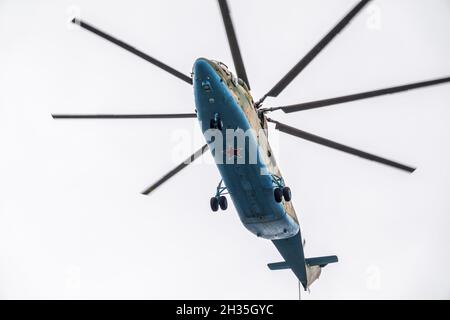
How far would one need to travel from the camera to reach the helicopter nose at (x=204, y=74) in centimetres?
1159

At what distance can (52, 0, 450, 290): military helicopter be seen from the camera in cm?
1054

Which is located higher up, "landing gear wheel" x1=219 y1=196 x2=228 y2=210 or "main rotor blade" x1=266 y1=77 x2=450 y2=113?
"main rotor blade" x1=266 y1=77 x2=450 y2=113

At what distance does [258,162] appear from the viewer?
13.3 meters

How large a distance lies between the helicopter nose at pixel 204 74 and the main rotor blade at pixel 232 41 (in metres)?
0.59

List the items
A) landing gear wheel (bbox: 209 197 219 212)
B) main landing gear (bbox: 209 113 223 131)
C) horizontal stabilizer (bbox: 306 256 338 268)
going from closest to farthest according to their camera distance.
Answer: main landing gear (bbox: 209 113 223 131)
landing gear wheel (bbox: 209 197 219 212)
horizontal stabilizer (bbox: 306 256 338 268)

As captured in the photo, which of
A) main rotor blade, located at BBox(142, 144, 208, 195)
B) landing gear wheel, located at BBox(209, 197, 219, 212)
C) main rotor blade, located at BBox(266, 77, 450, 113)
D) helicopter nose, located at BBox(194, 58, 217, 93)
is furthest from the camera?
landing gear wheel, located at BBox(209, 197, 219, 212)

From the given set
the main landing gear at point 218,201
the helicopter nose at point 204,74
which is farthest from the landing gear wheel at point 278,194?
the helicopter nose at point 204,74

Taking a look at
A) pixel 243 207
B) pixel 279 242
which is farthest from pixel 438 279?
pixel 243 207

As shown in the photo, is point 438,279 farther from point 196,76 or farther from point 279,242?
point 196,76

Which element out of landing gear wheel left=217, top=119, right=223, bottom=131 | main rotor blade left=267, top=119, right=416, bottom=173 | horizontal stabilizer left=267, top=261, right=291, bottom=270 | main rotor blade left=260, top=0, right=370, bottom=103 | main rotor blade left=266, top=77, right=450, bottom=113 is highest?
main rotor blade left=260, top=0, right=370, bottom=103

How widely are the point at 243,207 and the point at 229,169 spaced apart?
1.57m

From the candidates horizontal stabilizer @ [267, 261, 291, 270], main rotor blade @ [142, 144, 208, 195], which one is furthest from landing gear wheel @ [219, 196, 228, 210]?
horizontal stabilizer @ [267, 261, 291, 270]

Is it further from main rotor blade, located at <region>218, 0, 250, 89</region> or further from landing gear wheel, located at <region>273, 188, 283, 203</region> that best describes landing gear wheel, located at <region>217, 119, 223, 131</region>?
landing gear wheel, located at <region>273, 188, 283, 203</region>

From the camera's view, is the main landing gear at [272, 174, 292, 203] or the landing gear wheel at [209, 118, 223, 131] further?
the main landing gear at [272, 174, 292, 203]
